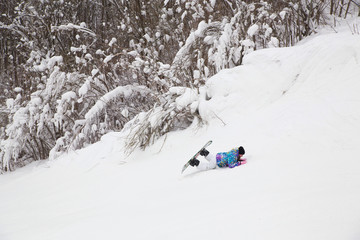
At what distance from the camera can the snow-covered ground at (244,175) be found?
1082 mm

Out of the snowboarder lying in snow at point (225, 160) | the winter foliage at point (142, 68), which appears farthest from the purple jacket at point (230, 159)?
the winter foliage at point (142, 68)

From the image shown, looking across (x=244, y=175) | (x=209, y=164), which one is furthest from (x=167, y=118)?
(x=244, y=175)

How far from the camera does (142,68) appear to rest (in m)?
4.48

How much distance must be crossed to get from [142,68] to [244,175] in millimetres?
3341

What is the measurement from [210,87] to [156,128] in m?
0.92

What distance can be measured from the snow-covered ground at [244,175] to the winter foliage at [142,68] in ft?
1.42

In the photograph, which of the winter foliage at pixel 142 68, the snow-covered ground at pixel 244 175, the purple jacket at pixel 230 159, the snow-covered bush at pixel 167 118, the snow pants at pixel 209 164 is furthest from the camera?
the winter foliage at pixel 142 68

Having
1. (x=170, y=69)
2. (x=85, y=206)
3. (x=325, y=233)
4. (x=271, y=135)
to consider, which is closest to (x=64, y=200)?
(x=85, y=206)

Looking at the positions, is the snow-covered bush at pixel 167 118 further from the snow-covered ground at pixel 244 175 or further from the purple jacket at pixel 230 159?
the purple jacket at pixel 230 159

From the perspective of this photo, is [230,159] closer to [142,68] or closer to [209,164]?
[209,164]

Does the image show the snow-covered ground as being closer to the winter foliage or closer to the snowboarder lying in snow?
the snowboarder lying in snow

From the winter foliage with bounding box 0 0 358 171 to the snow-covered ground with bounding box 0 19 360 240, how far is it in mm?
432

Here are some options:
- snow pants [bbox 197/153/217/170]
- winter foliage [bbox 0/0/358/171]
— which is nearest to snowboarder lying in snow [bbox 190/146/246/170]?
snow pants [bbox 197/153/217/170]

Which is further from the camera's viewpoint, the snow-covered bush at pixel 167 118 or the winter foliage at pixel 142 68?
the winter foliage at pixel 142 68
